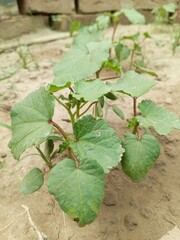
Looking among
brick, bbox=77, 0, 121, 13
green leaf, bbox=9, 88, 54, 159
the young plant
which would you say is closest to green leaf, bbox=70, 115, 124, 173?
green leaf, bbox=9, 88, 54, 159

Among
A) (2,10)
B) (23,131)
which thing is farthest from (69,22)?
(23,131)

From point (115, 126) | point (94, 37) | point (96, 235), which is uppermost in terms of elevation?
point (94, 37)

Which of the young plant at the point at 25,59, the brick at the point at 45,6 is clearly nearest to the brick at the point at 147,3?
the brick at the point at 45,6

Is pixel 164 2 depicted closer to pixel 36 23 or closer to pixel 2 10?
pixel 36 23

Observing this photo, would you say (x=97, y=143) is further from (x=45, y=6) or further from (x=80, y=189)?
(x=45, y=6)

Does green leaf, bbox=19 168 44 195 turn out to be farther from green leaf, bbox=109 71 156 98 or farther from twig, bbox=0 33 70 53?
twig, bbox=0 33 70 53

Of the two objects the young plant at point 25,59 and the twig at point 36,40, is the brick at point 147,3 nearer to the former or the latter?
the twig at point 36,40

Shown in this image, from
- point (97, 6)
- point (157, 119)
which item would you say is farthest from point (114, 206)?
point (97, 6)
